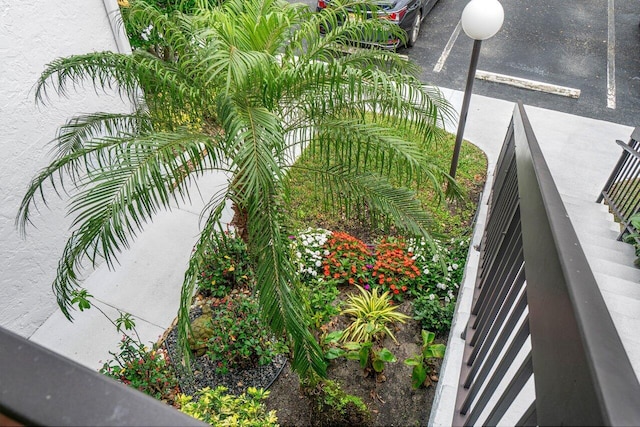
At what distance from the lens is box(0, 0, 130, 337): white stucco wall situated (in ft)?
11.5

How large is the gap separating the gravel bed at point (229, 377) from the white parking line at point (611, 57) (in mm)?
7418

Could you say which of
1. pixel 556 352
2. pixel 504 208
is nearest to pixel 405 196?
pixel 504 208

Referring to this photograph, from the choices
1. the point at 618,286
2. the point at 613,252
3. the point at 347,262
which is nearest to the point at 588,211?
the point at 613,252

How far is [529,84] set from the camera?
313 inches

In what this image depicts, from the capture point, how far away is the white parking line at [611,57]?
7.81 meters

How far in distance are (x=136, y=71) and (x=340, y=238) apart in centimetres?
263

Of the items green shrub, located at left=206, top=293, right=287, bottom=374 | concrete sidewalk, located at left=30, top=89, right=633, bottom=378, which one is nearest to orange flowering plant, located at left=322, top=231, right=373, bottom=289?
green shrub, located at left=206, top=293, right=287, bottom=374

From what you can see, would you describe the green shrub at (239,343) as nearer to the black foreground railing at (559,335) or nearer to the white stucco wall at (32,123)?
the white stucco wall at (32,123)

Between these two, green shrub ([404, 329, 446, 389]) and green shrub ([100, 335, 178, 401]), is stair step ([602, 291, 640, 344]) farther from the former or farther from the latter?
green shrub ([100, 335, 178, 401])

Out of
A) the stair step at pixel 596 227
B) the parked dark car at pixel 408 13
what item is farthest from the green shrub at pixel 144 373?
the parked dark car at pixel 408 13

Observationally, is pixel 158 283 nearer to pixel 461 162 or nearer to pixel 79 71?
pixel 79 71

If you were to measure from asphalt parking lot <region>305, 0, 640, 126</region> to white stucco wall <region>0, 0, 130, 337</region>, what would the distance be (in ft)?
19.1

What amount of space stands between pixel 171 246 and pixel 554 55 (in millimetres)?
8290

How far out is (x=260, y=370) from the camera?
3.82 metres
